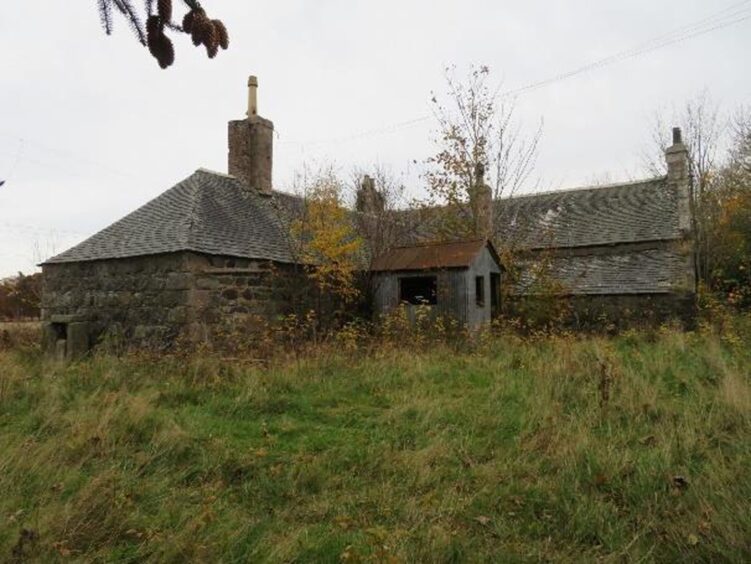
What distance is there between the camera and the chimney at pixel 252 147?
17141 millimetres

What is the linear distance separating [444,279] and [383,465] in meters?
9.74

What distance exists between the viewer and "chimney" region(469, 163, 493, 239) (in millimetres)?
18750

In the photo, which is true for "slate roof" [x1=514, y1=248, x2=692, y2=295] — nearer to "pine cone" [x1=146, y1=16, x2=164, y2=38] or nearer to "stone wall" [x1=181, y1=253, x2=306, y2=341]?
"stone wall" [x1=181, y1=253, x2=306, y2=341]

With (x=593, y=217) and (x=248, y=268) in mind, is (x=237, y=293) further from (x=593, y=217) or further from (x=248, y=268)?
(x=593, y=217)

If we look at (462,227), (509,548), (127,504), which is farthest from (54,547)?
(462,227)

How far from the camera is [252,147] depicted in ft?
57.0

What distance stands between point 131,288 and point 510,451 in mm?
10781

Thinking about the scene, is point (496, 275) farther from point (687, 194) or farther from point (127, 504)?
point (127, 504)

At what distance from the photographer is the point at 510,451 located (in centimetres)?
543

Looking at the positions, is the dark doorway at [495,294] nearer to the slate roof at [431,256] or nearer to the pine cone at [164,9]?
the slate roof at [431,256]

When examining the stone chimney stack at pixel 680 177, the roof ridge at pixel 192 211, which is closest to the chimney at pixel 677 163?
the stone chimney stack at pixel 680 177

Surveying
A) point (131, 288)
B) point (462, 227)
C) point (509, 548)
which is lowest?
point (509, 548)

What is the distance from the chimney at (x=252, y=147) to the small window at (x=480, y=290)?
6898 mm

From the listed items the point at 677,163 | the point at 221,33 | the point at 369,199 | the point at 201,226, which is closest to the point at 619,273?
the point at 677,163
